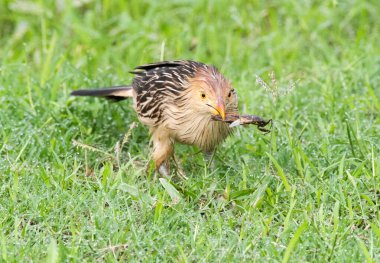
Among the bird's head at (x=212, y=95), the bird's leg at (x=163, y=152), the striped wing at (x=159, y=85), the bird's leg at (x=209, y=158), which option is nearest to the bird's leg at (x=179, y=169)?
the bird's leg at (x=163, y=152)

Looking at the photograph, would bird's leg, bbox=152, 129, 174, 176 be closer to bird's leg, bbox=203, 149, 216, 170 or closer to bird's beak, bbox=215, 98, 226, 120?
bird's leg, bbox=203, 149, 216, 170

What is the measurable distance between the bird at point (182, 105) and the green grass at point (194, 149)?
0.23m

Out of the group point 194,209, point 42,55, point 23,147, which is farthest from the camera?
point 42,55

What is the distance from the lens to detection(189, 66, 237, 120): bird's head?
557 centimetres

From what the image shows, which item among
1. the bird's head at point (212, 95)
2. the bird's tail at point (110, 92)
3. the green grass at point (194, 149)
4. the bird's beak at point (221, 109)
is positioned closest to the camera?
the green grass at point (194, 149)

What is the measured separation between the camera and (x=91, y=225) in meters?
5.05

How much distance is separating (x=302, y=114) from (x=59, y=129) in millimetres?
1955

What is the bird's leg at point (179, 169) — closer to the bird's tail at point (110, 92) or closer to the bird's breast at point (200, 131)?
the bird's breast at point (200, 131)

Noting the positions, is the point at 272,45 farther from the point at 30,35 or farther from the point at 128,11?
the point at 30,35

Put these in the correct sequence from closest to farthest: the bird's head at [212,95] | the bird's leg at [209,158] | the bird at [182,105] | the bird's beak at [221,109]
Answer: the bird's beak at [221,109]
the bird's head at [212,95]
the bird at [182,105]
the bird's leg at [209,158]

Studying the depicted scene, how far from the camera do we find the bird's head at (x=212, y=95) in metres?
5.57

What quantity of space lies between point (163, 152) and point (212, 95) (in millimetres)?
619

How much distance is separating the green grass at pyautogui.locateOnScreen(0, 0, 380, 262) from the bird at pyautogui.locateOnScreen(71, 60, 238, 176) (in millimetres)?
226

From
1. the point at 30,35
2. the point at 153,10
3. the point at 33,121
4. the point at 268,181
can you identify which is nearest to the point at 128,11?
the point at 153,10
